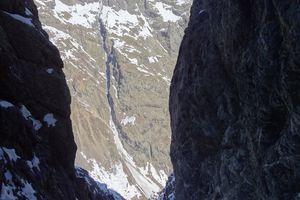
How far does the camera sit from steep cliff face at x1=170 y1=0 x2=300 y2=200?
3259cm

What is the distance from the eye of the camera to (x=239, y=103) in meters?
43.2

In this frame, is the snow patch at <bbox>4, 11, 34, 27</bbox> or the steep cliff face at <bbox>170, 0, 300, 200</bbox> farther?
the snow patch at <bbox>4, 11, 34, 27</bbox>

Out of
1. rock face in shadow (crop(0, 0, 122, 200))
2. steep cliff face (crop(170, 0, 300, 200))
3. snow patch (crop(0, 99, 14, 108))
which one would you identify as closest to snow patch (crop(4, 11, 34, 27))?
rock face in shadow (crop(0, 0, 122, 200))

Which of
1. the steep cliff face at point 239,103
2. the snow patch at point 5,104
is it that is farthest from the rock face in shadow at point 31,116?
the steep cliff face at point 239,103

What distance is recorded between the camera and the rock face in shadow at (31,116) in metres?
42.0

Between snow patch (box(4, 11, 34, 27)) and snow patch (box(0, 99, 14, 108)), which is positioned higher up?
snow patch (box(4, 11, 34, 27))

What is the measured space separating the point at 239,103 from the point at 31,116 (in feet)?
55.7

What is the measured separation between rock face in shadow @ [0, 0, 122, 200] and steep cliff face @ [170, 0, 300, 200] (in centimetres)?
1176

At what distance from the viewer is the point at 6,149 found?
41.8 meters

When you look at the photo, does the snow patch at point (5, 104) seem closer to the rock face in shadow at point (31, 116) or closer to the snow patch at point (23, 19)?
the rock face in shadow at point (31, 116)

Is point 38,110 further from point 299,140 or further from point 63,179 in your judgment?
point 299,140

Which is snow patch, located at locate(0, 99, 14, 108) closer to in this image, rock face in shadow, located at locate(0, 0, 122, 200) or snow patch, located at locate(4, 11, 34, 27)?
rock face in shadow, located at locate(0, 0, 122, 200)

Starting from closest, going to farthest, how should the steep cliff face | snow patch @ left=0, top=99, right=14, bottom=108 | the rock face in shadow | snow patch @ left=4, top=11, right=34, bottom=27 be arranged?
the steep cliff face
the rock face in shadow
snow patch @ left=0, top=99, right=14, bottom=108
snow patch @ left=4, top=11, right=34, bottom=27

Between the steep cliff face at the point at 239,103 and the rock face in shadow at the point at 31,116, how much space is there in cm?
1176
